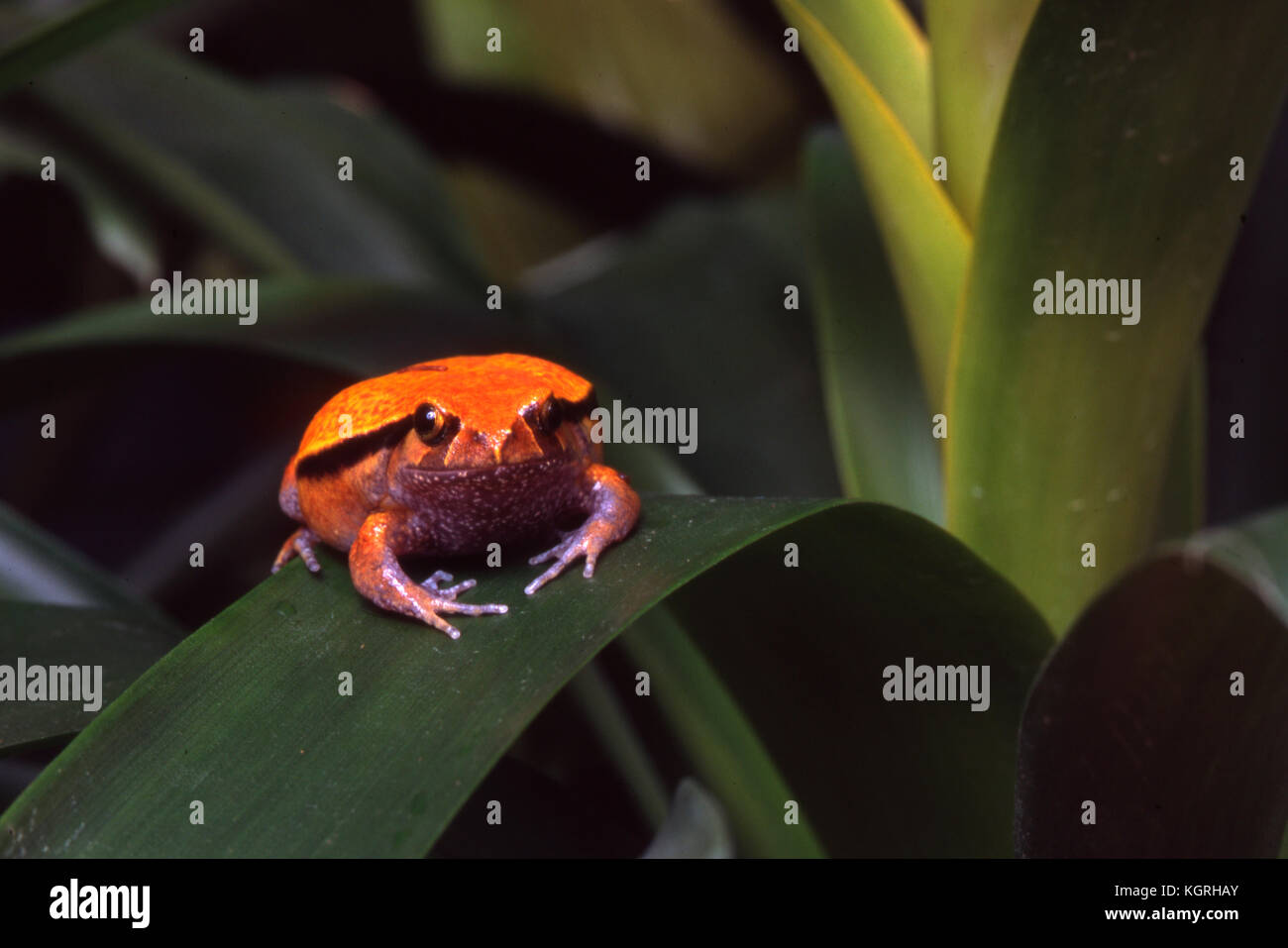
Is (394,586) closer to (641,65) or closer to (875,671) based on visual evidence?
(875,671)

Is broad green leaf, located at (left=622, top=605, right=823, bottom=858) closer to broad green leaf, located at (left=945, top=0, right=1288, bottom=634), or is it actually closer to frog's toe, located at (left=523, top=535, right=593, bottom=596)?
frog's toe, located at (left=523, top=535, right=593, bottom=596)

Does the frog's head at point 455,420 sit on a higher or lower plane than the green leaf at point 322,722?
higher

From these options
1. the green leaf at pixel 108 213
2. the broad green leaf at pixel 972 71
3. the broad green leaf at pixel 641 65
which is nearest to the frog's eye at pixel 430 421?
the broad green leaf at pixel 972 71

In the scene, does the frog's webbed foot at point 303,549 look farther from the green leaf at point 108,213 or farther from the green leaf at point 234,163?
the green leaf at point 108,213

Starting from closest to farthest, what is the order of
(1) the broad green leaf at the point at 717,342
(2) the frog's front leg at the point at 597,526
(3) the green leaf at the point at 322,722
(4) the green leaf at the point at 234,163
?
(3) the green leaf at the point at 322,722 < (2) the frog's front leg at the point at 597,526 < (1) the broad green leaf at the point at 717,342 < (4) the green leaf at the point at 234,163
